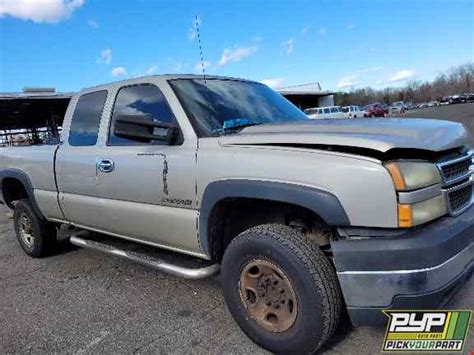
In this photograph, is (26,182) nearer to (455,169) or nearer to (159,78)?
(159,78)

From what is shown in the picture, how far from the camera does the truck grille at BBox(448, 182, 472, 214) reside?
2.81m

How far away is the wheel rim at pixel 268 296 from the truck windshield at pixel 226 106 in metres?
1.11

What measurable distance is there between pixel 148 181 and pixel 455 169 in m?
2.27

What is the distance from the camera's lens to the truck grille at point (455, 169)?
2787 millimetres

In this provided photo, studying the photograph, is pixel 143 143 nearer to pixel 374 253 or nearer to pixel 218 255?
pixel 218 255

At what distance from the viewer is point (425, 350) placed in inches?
110

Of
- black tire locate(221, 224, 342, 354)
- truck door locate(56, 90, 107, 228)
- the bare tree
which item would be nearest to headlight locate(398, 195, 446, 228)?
black tire locate(221, 224, 342, 354)

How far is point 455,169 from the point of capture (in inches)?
116

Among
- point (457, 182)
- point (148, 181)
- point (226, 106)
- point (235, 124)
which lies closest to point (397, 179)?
point (457, 182)

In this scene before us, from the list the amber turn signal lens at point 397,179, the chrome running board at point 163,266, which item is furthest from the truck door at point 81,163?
the amber turn signal lens at point 397,179

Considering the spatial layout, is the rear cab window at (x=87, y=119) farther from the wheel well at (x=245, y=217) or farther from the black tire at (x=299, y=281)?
the black tire at (x=299, y=281)

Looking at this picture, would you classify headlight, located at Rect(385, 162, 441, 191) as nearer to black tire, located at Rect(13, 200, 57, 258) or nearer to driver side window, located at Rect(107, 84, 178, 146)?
driver side window, located at Rect(107, 84, 178, 146)

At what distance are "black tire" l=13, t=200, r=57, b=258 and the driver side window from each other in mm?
2017

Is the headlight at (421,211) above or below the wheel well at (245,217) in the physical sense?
above
